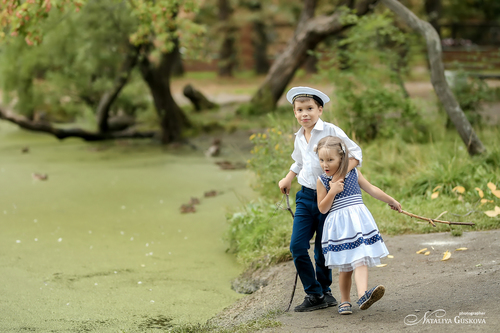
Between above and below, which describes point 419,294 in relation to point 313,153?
below

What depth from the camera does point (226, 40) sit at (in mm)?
26391

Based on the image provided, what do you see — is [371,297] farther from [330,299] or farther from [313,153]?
[313,153]

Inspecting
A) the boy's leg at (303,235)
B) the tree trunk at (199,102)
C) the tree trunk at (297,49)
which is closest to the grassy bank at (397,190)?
the boy's leg at (303,235)

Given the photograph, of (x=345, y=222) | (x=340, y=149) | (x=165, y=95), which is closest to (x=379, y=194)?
(x=345, y=222)

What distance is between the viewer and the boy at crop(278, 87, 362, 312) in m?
3.55

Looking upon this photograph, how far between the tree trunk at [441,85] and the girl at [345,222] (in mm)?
3830

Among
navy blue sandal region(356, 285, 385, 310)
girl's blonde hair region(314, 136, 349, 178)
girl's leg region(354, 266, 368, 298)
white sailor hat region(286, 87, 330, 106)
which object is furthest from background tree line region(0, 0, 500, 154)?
navy blue sandal region(356, 285, 385, 310)

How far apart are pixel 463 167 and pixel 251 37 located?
23817 millimetres

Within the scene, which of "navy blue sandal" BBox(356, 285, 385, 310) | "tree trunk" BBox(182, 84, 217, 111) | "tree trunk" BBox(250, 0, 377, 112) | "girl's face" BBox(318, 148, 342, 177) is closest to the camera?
"navy blue sandal" BBox(356, 285, 385, 310)

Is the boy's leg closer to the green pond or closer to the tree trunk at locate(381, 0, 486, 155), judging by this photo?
the green pond

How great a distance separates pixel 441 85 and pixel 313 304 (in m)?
4.26

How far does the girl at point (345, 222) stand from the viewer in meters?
3.31

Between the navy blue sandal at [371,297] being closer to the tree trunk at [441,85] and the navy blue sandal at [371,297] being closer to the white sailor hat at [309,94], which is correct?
the white sailor hat at [309,94]

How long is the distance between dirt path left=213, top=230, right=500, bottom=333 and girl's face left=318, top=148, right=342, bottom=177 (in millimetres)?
921
